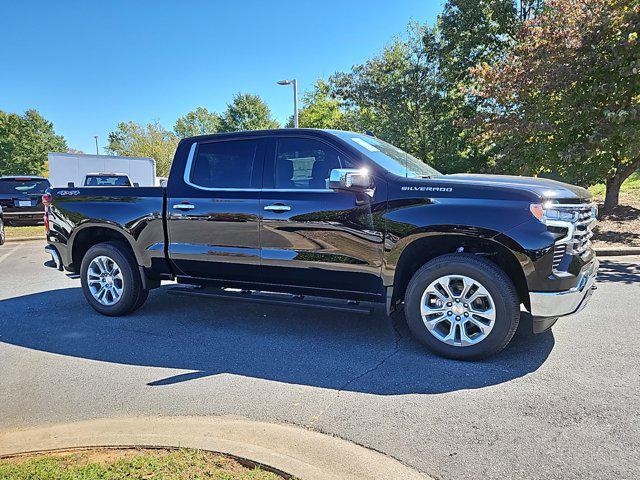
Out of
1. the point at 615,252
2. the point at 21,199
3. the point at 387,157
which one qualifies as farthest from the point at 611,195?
the point at 21,199

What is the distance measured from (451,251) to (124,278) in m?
3.53

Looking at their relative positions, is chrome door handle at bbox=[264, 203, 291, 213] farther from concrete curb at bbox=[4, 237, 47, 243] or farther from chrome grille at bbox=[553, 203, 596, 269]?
concrete curb at bbox=[4, 237, 47, 243]

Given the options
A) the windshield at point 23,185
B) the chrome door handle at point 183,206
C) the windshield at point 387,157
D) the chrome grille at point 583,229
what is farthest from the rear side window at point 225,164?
the windshield at point 23,185

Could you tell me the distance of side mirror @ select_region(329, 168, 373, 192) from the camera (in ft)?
13.1

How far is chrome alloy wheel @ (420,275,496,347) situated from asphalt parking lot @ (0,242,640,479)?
0.24 metres

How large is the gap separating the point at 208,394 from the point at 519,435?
2.08 meters

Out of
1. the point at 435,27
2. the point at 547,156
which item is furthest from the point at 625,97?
the point at 435,27

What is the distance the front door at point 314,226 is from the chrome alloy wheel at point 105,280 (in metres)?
1.88

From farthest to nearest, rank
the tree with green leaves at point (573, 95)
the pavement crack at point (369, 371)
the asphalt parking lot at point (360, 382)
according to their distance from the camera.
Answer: the tree with green leaves at point (573, 95) → the pavement crack at point (369, 371) → the asphalt parking lot at point (360, 382)

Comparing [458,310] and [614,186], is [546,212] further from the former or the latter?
[614,186]

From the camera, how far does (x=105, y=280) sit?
5539 millimetres

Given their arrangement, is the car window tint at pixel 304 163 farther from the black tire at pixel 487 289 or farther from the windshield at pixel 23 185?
the windshield at pixel 23 185

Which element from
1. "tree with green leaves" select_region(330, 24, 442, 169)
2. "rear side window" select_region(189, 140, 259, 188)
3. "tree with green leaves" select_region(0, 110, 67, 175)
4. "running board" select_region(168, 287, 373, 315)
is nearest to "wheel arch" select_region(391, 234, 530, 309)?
"running board" select_region(168, 287, 373, 315)

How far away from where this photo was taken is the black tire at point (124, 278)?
541cm
